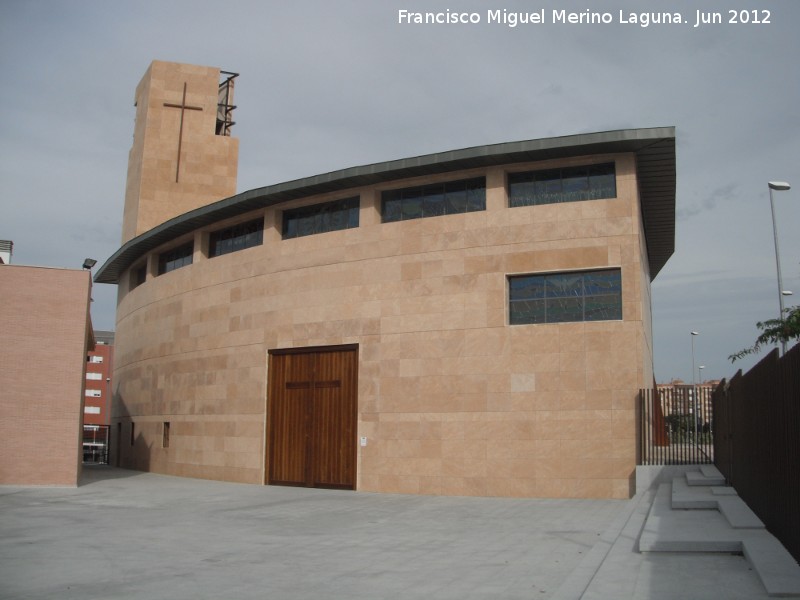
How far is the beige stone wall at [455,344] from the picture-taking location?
20.0m

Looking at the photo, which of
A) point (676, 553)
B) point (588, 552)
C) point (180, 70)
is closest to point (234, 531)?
point (588, 552)

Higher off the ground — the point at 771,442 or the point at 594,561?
the point at 771,442

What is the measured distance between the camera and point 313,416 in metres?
24.3

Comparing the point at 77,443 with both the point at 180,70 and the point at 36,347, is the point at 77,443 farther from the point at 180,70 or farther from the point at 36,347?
the point at 180,70

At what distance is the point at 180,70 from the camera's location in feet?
124

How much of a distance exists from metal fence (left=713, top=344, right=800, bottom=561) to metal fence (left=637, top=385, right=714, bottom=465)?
3.82m

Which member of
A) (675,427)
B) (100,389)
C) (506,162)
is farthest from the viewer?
(100,389)

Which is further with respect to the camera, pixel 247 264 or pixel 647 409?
pixel 247 264

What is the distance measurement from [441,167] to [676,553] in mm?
14332

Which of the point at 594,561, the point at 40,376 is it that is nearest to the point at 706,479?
the point at 594,561

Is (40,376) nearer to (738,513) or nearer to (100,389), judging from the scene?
(738,513)

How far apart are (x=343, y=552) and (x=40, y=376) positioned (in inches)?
586

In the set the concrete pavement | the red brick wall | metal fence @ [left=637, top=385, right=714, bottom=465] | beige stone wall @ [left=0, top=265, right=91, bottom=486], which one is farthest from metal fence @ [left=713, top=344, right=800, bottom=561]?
the red brick wall

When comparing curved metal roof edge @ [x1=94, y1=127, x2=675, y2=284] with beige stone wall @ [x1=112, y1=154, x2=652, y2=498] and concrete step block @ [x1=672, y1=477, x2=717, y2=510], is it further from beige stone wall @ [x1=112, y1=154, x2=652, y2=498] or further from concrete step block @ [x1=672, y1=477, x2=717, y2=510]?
concrete step block @ [x1=672, y1=477, x2=717, y2=510]
